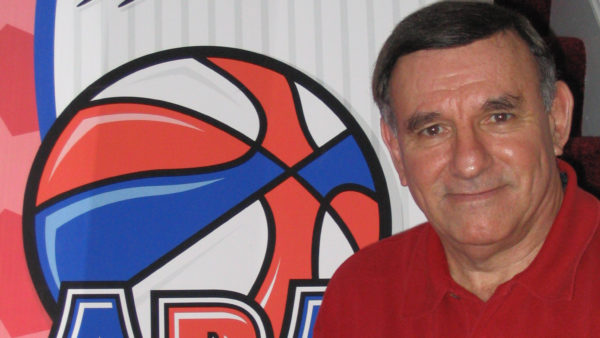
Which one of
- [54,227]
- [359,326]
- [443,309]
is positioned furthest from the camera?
[54,227]

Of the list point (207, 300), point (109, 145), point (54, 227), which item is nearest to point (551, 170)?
point (207, 300)

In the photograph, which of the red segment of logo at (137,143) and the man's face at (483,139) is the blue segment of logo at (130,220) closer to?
the red segment of logo at (137,143)

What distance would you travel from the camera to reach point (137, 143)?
5.09 ft

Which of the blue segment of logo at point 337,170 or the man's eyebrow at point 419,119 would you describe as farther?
the blue segment of logo at point 337,170

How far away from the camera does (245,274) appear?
60.5 inches

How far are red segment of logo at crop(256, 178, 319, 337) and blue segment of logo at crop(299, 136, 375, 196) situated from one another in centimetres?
4

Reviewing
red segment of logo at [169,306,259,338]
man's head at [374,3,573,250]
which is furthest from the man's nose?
red segment of logo at [169,306,259,338]

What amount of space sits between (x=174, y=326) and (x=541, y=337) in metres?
0.91

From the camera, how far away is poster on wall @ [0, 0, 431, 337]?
1.52 m

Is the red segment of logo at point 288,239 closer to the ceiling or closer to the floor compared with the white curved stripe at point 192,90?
closer to the floor

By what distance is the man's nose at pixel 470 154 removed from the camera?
1032mm

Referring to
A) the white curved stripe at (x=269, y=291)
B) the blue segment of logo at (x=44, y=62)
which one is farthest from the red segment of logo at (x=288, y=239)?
the blue segment of logo at (x=44, y=62)

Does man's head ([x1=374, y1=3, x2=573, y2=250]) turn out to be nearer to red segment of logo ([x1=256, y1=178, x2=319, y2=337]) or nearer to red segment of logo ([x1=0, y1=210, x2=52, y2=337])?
red segment of logo ([x1=256, y1=178, x2=319, y2=337])

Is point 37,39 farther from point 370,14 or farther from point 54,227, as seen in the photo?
point 370,14
